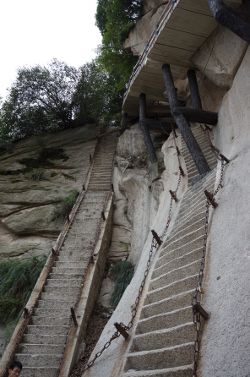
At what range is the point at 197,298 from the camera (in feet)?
14.4

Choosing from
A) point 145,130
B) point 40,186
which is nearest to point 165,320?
point 145,130

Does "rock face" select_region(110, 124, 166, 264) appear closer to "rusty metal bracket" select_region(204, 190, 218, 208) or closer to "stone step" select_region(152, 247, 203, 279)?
"stone step" select_region(152, 247, 203, 279)

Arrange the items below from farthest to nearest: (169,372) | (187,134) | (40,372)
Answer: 1. (187,134)
2. (40,372)
3. (169,372)

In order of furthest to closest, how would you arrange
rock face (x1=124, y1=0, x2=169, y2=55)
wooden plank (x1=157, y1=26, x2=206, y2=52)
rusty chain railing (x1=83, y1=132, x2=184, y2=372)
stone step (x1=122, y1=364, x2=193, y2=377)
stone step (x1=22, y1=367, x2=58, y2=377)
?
rock face (x1=124, y1=0, x2=169, y2=55) → wooden plank (x1=157, y1=26, x2=206, y2=52) → stone step (x1=22, y1=367, x2=58, y2=377) → rusty chain railing (x1=83, y1=132, x2=184, y2=372) → stone step (x1=122, y1=364, x2=193, y2=377)

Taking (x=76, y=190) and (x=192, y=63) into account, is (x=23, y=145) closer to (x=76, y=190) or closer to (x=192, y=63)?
(x=76, y=190)

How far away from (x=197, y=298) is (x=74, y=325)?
4.63 metres

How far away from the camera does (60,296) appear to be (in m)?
9.12

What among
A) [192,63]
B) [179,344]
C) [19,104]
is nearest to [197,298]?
[179,344]

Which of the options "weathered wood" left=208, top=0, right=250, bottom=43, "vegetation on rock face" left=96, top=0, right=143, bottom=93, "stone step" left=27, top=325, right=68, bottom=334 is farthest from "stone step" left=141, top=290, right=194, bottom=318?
"vegetation on rock face" left=96, top=0, right=143, bottom=93

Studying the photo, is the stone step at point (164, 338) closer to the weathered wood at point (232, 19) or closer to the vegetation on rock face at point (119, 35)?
the weathered wood at point (232, 19)

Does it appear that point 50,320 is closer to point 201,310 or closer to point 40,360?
point 40,360

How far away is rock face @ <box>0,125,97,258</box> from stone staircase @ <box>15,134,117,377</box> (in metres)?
1.35

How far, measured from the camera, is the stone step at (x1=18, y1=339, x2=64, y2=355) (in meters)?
7.46

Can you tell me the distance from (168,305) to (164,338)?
2.16 ft
